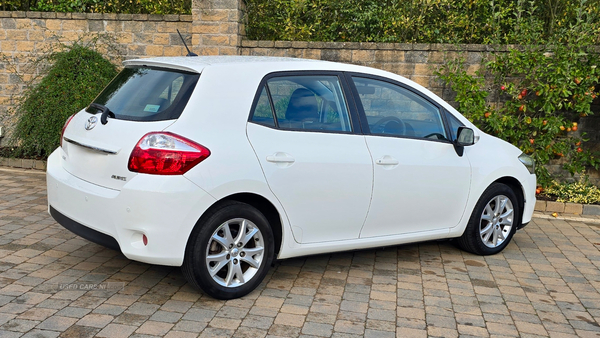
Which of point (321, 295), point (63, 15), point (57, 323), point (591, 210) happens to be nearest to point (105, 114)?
point (57, 323)

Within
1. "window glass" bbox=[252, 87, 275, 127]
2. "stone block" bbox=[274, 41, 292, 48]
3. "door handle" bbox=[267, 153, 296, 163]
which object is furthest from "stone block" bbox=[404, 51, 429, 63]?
"door handle" bbox=[267, 153, 296, 163]

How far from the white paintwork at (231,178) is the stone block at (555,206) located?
10.9 feet

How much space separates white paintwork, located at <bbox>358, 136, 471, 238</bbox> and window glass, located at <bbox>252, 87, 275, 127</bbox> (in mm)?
864

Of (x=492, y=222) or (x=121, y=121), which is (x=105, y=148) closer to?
(x=121, y=121)

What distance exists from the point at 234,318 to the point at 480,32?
7246mm

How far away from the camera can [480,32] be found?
999cm

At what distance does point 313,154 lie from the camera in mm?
4742

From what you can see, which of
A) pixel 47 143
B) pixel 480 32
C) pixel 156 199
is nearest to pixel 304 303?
pixel 156 199

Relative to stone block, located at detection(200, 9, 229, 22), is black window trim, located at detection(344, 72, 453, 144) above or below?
below

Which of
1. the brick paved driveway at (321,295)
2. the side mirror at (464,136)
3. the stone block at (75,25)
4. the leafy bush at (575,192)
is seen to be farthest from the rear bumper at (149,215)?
the stone block at (75,25)

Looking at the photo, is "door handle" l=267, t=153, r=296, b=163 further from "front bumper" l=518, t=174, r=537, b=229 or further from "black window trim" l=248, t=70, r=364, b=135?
"front bumper" l=518, t=174, r=537, b=229

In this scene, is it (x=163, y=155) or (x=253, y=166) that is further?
(x=253, y=166)

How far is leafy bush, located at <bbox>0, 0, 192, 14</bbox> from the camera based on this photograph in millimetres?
10273

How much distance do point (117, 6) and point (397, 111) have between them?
21.6ft
